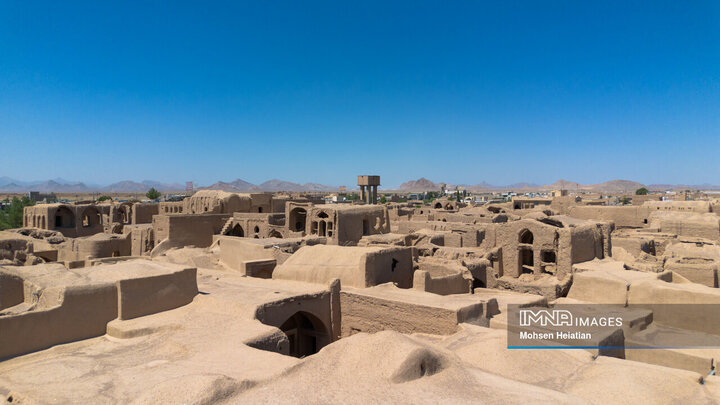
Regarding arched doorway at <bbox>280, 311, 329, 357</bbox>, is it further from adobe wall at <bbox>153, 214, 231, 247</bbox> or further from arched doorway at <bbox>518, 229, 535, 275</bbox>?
adobe wall at <bbox>153, 214, 231, 247</bbox>

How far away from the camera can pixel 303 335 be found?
1466 centimetres

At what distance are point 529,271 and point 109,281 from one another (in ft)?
54.6

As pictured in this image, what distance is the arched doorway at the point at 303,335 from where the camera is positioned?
46.2ft

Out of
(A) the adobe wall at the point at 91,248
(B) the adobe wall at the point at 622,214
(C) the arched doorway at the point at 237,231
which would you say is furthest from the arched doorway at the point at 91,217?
(B) the adobe wall at the point at 622,214

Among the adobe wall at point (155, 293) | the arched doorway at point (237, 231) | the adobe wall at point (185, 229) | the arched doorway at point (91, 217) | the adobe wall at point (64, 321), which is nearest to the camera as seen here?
the adobe wall at point (64, 321)

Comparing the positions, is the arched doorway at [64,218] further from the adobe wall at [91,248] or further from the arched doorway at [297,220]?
the arched doorway at [297,220]

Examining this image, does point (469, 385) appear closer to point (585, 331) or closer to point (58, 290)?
point (585, 331)

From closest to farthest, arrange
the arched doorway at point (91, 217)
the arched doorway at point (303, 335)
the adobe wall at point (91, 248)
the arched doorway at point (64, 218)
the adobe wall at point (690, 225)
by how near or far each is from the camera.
Result: 1. the arched doorway at point (303, 335)
2. the adobe wall at point (91, 248)
3. the adobe wall at point (690, 225)
4. the arched doorway at point (64, 218)
5. the arched doorway at point (91, 217)

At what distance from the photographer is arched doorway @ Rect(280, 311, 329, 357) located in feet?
46.2

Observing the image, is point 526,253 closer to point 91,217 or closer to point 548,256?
point 548,256

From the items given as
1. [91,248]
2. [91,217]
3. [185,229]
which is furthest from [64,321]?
[91,217]

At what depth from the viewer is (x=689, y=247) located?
19828 millimetres

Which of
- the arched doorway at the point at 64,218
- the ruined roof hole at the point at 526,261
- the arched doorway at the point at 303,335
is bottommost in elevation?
the arched doorway at the point at 303,335

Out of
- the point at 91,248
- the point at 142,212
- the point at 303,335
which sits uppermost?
the point at 142,212
